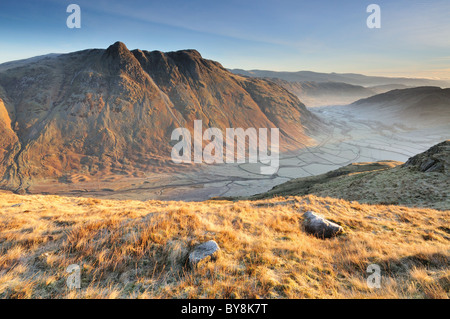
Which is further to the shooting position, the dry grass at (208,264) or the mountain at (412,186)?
the mountain at (412,186)

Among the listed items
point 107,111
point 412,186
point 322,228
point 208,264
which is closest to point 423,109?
point 412,186

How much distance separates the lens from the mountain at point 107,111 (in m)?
56.6

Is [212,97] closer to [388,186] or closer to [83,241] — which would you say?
[388,186]

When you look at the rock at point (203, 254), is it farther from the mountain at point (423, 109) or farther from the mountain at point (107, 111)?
the mountain at point (423, 109)

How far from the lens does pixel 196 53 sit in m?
103

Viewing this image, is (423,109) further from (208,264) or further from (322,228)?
(208,264)

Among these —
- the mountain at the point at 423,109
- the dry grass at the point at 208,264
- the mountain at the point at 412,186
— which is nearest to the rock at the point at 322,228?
the dry grass at the point at 208,264

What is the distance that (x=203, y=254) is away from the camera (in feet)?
15.4

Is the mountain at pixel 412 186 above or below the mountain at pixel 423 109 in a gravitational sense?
below

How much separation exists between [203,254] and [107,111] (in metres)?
78.3

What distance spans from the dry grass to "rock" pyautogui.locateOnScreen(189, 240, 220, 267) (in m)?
0.20

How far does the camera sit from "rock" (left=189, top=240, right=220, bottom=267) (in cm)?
443

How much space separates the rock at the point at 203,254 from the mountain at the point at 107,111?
203ft
